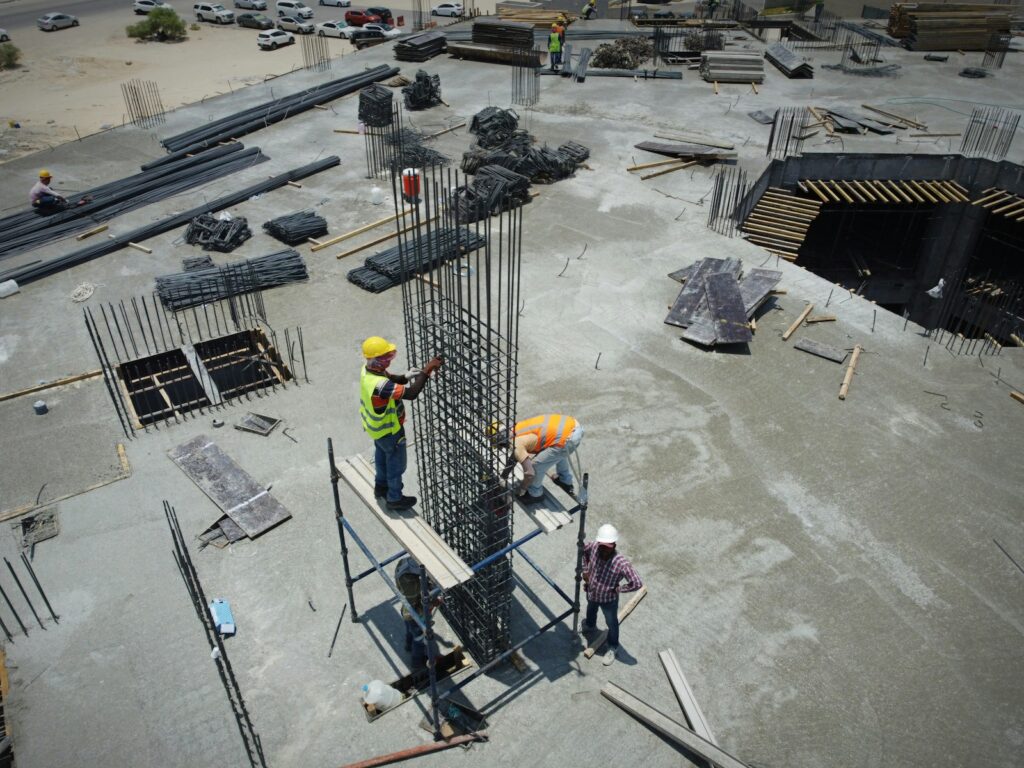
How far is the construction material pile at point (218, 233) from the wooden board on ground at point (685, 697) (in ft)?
43.7

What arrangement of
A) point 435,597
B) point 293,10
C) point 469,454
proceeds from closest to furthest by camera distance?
point 469,454 < point 435,597 < point 293,10

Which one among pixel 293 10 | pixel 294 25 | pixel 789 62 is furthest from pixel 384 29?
pixel 789 62

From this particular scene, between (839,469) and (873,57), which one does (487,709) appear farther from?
(873,57)

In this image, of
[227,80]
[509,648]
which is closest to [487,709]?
[509,648]

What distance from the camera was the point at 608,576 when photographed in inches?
309

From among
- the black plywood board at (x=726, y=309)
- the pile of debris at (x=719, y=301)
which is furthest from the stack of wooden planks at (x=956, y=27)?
the black plywood board at (x=726, y=309)

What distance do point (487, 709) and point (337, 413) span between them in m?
5.89

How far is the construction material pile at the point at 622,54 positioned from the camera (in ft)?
100

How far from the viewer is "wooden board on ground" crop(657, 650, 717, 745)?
7.70 m

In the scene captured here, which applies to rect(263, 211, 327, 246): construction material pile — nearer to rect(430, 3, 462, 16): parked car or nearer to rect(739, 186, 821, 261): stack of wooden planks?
rect(739, 186, 821, 261): stack of wooden planks

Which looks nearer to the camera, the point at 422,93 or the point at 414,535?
the point at 414,535

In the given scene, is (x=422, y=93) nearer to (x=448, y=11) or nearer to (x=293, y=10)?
(x=448, y=11)

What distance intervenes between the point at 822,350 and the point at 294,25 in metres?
47.5

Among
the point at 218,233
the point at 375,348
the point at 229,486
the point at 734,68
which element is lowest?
the point at 229,486
